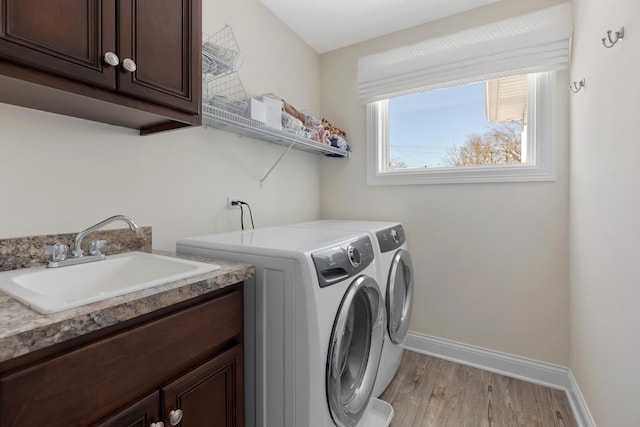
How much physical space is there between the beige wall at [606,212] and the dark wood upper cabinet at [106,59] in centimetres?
156

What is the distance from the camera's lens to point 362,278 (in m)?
1.31

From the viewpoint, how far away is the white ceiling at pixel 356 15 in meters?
2.04

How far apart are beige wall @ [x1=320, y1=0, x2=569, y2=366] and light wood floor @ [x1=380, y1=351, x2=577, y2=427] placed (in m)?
0.23

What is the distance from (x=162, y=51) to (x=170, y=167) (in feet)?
1.95

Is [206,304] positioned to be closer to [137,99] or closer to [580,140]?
[137,99]

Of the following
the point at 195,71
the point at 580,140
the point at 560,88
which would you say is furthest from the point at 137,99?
the point at 560,88

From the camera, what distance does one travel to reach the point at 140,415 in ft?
2.49

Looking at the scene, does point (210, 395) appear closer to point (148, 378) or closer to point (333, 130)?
point (148, 378)

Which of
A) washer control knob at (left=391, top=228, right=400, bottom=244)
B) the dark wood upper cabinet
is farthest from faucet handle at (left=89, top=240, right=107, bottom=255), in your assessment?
washer control knob at (left=391, top=228, right=400, bottom=244)

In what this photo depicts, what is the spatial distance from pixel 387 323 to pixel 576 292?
1.08 m

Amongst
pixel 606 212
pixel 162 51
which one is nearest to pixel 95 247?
pixel 162 51

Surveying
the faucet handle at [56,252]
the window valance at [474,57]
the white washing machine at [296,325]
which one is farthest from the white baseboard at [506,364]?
the faucet handle at [56,252]

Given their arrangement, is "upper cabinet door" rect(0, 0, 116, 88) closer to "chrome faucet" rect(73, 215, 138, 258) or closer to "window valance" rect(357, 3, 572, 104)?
"chrome faucet" rect(73, 215, 138, 258)

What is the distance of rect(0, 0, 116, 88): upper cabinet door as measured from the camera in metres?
0.73
